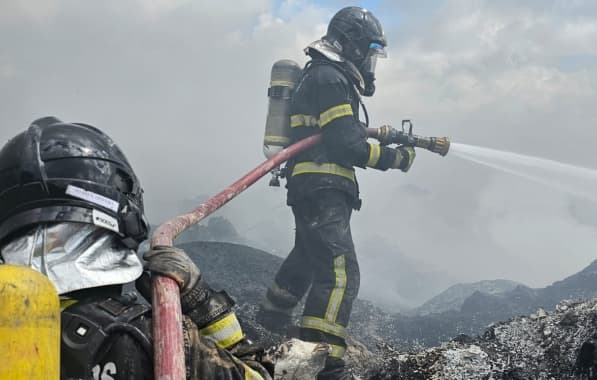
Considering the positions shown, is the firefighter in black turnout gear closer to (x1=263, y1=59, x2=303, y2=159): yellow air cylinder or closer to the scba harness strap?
(x1=263, y1=59, x2=303, y2=159): yellow air cylinder

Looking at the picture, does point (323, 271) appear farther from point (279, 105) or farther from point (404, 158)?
point (279, 105)

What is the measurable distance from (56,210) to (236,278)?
6.23m

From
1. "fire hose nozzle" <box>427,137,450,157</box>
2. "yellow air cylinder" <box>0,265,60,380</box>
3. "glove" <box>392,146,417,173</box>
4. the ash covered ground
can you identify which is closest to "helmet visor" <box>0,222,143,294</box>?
"yellow air cylinder" <box>0,265,60,380</box>

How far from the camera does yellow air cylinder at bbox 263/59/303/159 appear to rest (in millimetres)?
5191

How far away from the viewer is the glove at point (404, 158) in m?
5.17

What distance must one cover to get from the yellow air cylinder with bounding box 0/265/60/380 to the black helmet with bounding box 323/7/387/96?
4.20 metres

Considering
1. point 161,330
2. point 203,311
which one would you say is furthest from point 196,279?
point 161,330

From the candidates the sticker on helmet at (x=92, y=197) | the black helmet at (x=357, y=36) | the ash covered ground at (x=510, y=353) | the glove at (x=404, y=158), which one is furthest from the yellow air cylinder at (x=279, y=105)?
the sticker on helmet at (x=92, y=197)

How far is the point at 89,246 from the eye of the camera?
1646 mm

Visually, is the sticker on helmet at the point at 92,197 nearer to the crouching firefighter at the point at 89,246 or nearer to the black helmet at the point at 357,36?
the crouching firefighter at the point at 89,246

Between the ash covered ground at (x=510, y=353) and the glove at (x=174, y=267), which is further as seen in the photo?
the ash covered ground at (x=510, y=353)

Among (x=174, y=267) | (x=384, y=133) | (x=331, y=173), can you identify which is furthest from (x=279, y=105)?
(x=174, y=267)

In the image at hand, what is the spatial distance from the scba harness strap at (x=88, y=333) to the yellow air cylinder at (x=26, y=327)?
0.54 ft

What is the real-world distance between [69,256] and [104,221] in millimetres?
148
